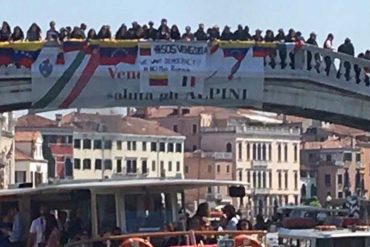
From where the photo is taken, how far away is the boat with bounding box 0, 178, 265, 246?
20.3 m

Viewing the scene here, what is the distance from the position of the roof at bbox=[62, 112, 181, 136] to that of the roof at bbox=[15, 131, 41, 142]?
4445 mm

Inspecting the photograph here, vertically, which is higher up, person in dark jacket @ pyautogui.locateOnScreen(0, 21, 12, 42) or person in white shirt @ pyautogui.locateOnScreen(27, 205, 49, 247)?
person in dark jacket @ pyautogui.locateOnScreen(0, 21, 12, 42)

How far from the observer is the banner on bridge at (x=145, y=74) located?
108 ft

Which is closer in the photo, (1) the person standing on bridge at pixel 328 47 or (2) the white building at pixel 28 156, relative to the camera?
(1) the person standing on bridge at pixel 328 47

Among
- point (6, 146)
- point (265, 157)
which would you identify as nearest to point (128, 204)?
point (6, 146)

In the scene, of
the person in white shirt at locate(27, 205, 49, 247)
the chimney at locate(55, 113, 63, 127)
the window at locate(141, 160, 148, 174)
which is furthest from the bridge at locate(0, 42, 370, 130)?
the chimney at locate(55, 113, 63, 127)

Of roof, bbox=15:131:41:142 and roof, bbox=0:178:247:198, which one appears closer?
roof, bbox=0:178:247:198

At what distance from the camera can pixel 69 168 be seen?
11312cm

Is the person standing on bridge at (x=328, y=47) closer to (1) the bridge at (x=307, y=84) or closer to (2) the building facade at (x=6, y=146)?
(1) the bridge at (x=307, y=84)

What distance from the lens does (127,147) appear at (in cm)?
12044

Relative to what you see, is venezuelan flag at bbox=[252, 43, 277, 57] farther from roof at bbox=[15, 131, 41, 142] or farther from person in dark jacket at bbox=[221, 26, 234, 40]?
roof at bbox=[15, 131, 41, 142]

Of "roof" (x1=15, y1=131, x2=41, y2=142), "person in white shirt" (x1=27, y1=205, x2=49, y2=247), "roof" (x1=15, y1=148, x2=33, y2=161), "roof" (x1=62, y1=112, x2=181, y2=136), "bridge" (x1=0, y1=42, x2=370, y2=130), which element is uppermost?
"bridge" (x1=0, y1=42, x2=370, y2=130)

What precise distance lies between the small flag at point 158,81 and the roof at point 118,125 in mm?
86512

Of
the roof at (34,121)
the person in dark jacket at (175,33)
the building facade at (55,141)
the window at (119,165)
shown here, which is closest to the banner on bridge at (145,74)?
the person in dark jacket at (175,33)
